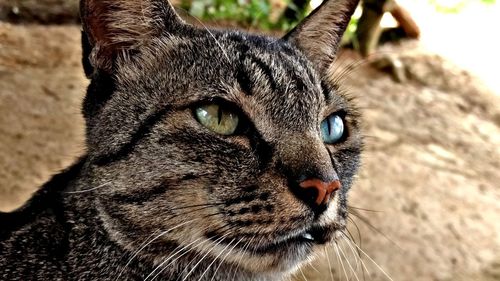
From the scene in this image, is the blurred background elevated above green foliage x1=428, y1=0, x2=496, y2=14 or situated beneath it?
situated beneath

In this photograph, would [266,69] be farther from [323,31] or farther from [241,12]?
[241,12]

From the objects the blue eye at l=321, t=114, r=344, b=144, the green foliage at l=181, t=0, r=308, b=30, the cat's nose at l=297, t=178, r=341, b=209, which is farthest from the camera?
the green foliage at l=181, t=0, r=308, b=30

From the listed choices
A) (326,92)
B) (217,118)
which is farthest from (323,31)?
(217,118)

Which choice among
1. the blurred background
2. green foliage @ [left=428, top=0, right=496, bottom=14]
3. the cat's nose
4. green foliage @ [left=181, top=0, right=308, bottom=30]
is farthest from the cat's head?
green foliage @ [left=428, top=0, right=496, bottom=14]

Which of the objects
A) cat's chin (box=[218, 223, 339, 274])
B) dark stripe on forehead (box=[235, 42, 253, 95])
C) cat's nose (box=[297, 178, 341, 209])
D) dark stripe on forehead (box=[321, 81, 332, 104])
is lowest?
cat's chin (box=[218, 223, 339, 274])

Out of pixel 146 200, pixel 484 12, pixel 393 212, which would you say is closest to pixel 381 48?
pixel 484 12

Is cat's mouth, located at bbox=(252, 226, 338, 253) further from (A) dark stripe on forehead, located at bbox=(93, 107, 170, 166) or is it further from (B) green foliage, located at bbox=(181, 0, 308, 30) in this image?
(B) green foliage, located at bbox=(181, 0, 308, 30)

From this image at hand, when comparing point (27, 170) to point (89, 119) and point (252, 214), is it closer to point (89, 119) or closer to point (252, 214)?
point (89, 119)
